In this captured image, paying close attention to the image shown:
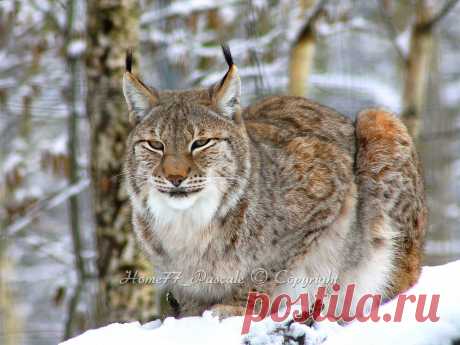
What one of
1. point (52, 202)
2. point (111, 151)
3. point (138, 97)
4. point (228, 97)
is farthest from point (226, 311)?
point (52, 202)

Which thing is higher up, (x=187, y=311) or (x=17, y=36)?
(x=17, y=36)

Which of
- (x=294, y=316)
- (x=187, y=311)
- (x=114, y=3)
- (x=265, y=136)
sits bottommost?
(x=187, y=311)

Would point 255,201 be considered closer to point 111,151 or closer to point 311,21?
point 111,151

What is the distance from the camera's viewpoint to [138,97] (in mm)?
4371

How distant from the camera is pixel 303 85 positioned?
27.5 ft

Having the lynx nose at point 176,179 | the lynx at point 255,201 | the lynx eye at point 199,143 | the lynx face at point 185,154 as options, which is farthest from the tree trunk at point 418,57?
the lynx nose at point 176,179

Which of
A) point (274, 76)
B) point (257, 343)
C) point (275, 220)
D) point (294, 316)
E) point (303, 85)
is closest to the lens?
point (257, 343)

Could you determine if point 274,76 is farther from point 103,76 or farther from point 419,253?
point 419,253

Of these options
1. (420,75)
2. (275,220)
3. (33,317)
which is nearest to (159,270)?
(275,220)

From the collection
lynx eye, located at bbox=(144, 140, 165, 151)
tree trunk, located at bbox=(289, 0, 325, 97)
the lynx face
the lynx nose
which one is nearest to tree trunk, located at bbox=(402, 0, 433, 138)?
tree trunk, located at bbox=(289, 0, 325, 97)

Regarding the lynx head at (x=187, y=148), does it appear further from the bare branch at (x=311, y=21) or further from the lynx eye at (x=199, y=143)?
the bare branch at (x=311, y=21)

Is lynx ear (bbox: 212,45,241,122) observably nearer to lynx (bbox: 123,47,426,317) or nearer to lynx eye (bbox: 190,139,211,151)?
lynx (bbox: 123,47,426,317)

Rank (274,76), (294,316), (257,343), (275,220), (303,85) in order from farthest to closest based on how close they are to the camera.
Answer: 1. (274,76)
2. (303,85)
3. (275,220)
4. (294,316)
5. (257,343)

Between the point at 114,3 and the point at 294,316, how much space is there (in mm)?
3656
